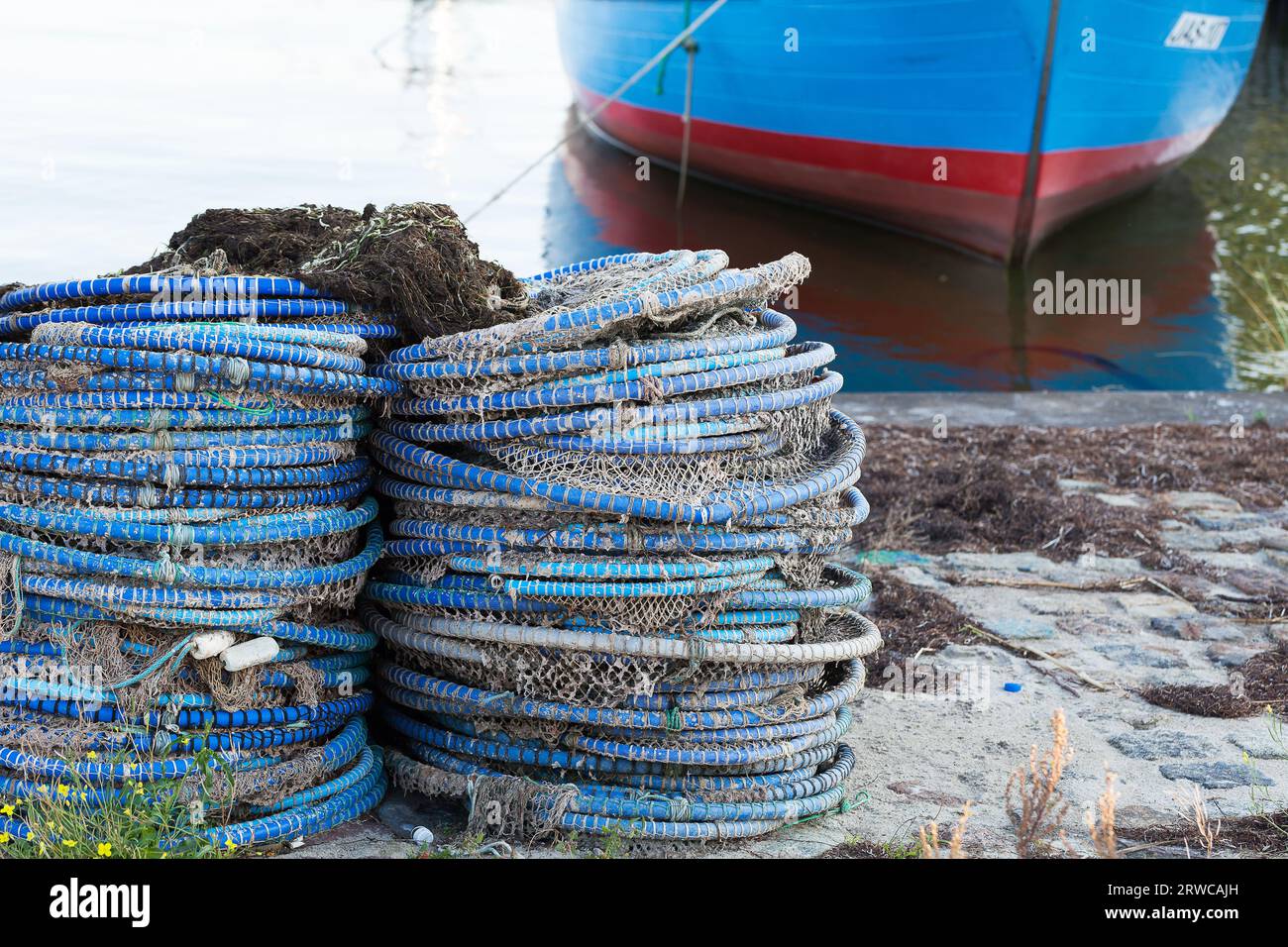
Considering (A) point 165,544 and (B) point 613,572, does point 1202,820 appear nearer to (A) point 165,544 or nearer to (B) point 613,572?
(B) point 613,572

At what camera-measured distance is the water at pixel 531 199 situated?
12.1m

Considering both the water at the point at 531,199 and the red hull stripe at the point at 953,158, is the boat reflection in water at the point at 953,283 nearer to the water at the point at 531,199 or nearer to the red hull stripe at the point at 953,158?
the water at the point at 531,199

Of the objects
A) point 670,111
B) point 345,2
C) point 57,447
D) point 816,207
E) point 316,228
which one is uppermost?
point 345,2

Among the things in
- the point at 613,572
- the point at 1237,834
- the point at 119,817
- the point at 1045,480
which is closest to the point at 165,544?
the point at 119,817

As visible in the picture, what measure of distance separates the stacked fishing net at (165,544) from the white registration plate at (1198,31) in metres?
14.2

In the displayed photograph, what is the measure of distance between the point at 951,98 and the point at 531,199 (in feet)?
20.4

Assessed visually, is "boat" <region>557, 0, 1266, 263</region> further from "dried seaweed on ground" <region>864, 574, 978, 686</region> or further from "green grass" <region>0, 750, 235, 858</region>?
"green grass" <region>0, 750, 235, 858</region>

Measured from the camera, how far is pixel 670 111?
1825 centimetres

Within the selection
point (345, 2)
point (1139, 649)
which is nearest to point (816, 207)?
point (1139, 649)

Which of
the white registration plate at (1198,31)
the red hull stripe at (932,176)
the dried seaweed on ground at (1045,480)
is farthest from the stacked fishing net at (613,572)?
the white registration plate at (1198,31)

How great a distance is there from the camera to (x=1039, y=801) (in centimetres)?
281

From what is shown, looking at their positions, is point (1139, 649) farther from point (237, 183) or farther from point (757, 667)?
point (237, 183)

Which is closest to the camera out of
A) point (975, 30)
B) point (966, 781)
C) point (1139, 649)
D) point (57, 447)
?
point (57, 447)

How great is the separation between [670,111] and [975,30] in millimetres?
5789
